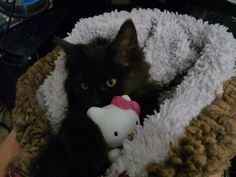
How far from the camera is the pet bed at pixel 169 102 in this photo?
78cm

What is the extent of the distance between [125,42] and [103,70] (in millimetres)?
93

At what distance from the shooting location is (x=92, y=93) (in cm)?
96

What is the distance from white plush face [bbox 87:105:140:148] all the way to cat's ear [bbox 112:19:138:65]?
6.3 inches

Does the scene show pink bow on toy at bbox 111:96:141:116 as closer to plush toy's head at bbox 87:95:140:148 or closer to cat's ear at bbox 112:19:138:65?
plush toy's head at bbox 87:95:140:148

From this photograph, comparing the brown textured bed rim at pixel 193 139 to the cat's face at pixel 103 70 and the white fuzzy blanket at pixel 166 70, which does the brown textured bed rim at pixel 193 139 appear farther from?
the cat's face at pixel 103 70

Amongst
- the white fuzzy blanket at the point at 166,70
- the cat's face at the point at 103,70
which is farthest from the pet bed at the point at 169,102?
the cat's face at the point at 103,70

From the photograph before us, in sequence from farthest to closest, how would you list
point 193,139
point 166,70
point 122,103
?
point 166,70 < point 122,103 < point 193,139

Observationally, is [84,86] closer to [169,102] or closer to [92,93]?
[92,93]

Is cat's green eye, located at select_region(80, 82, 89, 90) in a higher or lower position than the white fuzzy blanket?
lower

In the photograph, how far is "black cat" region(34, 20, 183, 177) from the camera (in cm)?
86

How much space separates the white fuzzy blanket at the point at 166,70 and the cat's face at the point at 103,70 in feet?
0.34

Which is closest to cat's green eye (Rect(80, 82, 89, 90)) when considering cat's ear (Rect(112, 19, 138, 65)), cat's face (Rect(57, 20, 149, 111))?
cat's face (Rect(57, 20, 149, 111))

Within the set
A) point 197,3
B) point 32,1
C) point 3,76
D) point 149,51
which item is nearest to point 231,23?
point 197,3

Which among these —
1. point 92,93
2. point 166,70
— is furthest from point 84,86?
point 166,70
